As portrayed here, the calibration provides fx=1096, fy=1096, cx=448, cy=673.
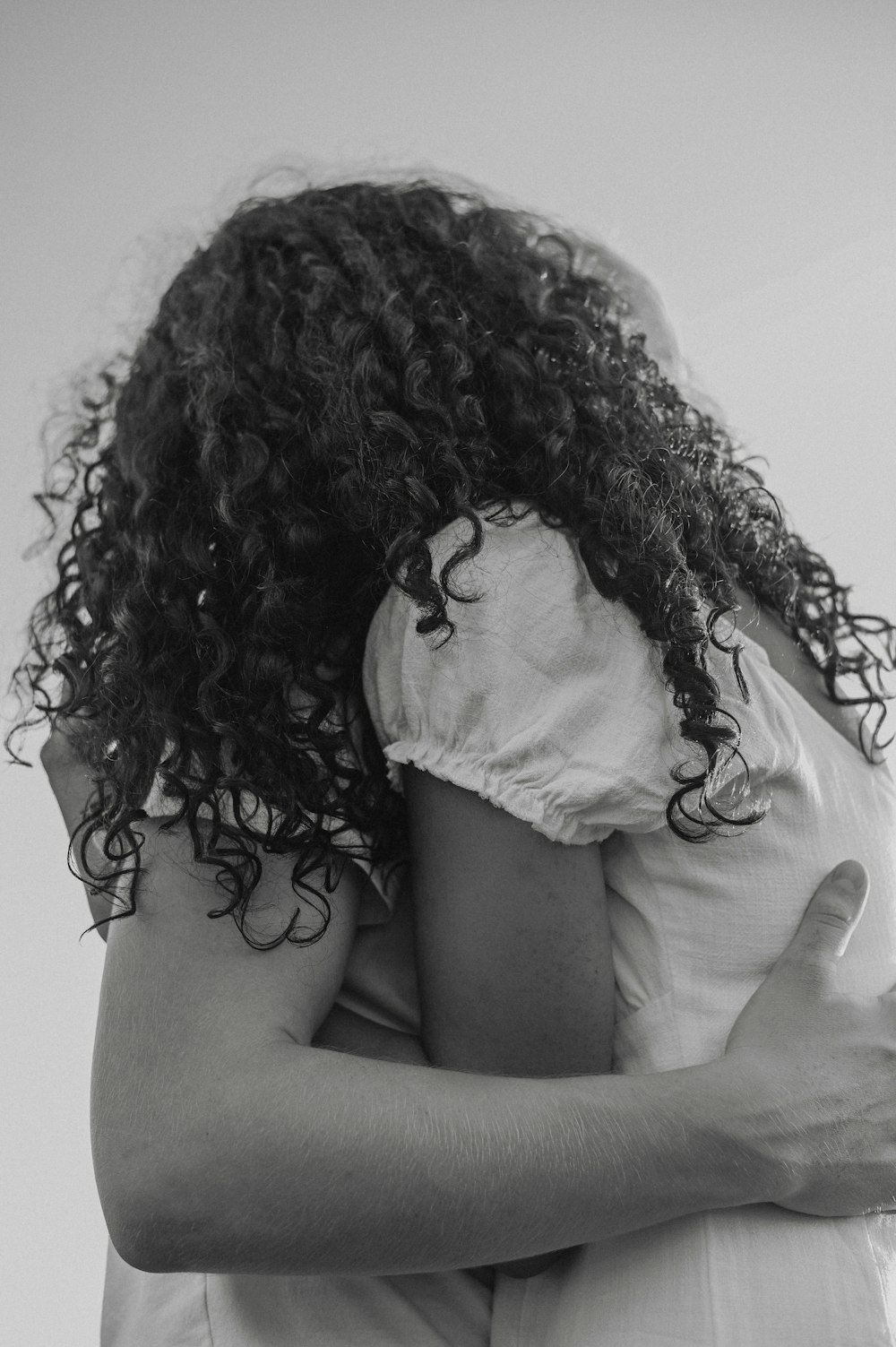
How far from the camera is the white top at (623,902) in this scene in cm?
61

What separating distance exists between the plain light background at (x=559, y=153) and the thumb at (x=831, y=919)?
3.23 ft

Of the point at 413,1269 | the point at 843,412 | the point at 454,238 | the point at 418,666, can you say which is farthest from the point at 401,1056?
the point at 843,412

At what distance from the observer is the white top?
2.01 feet

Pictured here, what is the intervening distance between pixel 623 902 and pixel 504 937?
0.10 m

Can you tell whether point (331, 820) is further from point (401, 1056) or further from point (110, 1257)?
point (110, 1257)

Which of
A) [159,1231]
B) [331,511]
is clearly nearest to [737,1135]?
[159,1231]

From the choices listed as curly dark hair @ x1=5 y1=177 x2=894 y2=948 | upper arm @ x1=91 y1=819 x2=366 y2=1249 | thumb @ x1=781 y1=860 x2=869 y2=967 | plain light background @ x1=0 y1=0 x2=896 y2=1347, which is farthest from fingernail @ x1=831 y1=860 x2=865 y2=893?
plain light background @ x1=0 y1=0 x2=896 y2=1347

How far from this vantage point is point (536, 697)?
2.05 feet

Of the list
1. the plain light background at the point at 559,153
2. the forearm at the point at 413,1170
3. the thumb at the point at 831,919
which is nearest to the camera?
the forearm at the point at 413,1170

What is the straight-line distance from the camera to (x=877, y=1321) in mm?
604

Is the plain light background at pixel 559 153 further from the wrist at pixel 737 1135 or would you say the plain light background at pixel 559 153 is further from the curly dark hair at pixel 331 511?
the wrist at pixel 737 1135

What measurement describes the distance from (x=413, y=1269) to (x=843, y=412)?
4.81 ft

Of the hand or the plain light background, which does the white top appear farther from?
the plain light background

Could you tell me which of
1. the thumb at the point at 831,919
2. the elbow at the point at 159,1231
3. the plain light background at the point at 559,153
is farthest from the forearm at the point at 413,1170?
the plain light background at the point at 559,153
